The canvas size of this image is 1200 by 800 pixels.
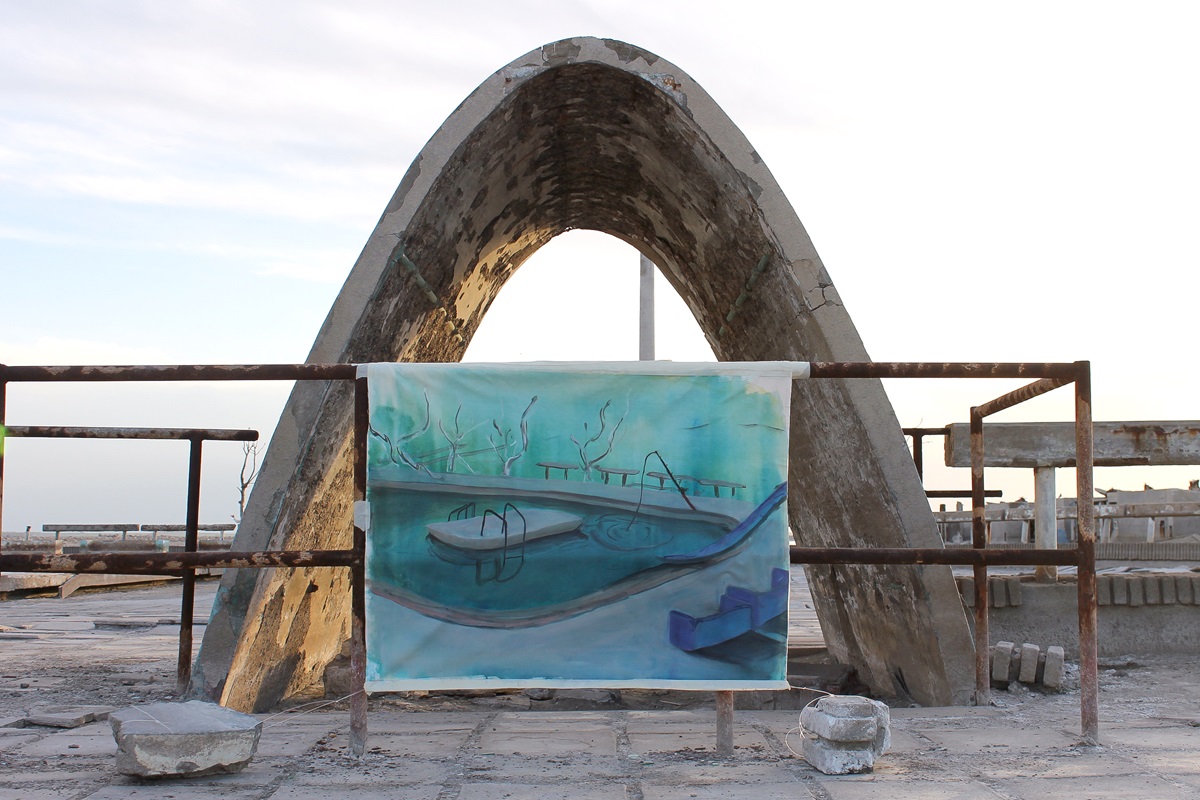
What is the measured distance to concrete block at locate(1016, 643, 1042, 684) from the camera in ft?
18.0

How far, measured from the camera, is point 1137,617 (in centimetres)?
700

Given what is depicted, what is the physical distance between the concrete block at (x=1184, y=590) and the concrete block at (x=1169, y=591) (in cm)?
2

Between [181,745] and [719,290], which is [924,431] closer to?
[719,290]

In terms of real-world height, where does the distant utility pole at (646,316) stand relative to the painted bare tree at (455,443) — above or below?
above

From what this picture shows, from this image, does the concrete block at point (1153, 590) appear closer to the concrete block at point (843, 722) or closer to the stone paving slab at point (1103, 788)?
the stone paving slab at point (1103, 788)

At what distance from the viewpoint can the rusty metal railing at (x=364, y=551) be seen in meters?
3.86

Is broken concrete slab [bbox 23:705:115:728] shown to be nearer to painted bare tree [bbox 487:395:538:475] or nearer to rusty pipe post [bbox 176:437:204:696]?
rusty pipe post [bbox 176:437:204:696]

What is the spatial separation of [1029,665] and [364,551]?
369cm

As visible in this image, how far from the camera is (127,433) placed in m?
6.30

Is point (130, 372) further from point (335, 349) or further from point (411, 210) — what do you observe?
point (411, 210)

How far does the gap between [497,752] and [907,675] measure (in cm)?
253

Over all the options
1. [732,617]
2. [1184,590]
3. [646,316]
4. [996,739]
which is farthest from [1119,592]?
[646,316]

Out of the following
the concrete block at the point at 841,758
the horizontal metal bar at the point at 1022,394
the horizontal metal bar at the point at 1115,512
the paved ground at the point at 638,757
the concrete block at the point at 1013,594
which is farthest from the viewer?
the horizontal metal bar at the point at 1115,512

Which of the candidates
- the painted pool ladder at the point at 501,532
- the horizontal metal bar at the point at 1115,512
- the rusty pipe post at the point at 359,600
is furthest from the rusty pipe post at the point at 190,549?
the horizontal metal bar at the point at 1115,512
